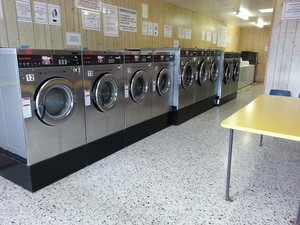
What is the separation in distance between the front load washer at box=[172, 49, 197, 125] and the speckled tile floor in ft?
3.79

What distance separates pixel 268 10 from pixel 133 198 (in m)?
6.83

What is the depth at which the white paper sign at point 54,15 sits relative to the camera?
3.30 metres

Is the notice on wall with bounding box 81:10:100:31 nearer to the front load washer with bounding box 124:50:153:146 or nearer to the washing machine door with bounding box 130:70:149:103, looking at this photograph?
the front load washer with bounding box 124:50:153:146

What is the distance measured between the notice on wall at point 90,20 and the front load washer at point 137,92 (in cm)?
116

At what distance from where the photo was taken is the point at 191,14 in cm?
678

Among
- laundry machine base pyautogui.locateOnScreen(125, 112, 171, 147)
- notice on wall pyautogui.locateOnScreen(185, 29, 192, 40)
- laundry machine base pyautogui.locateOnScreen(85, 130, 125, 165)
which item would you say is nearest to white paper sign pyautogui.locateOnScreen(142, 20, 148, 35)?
notice on wall pyautogui.locateOnScreen(185, 29, 192, 40)

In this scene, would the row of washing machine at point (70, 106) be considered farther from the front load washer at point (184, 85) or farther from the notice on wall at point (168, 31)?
the notice on wall at point (168, 31)

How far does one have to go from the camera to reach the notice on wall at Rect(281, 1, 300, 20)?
12.8ft

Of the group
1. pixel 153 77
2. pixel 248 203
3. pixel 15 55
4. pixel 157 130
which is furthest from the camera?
pixel 157 130

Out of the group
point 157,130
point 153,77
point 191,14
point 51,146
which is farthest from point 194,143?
point 191,14

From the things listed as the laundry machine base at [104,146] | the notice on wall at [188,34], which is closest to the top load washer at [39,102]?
the laundry machine base at [104,146]

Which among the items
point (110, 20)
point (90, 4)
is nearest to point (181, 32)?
point (110, 20)

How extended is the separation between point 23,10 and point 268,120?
3187 millimetres

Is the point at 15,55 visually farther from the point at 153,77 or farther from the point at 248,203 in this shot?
the point at 248,203
